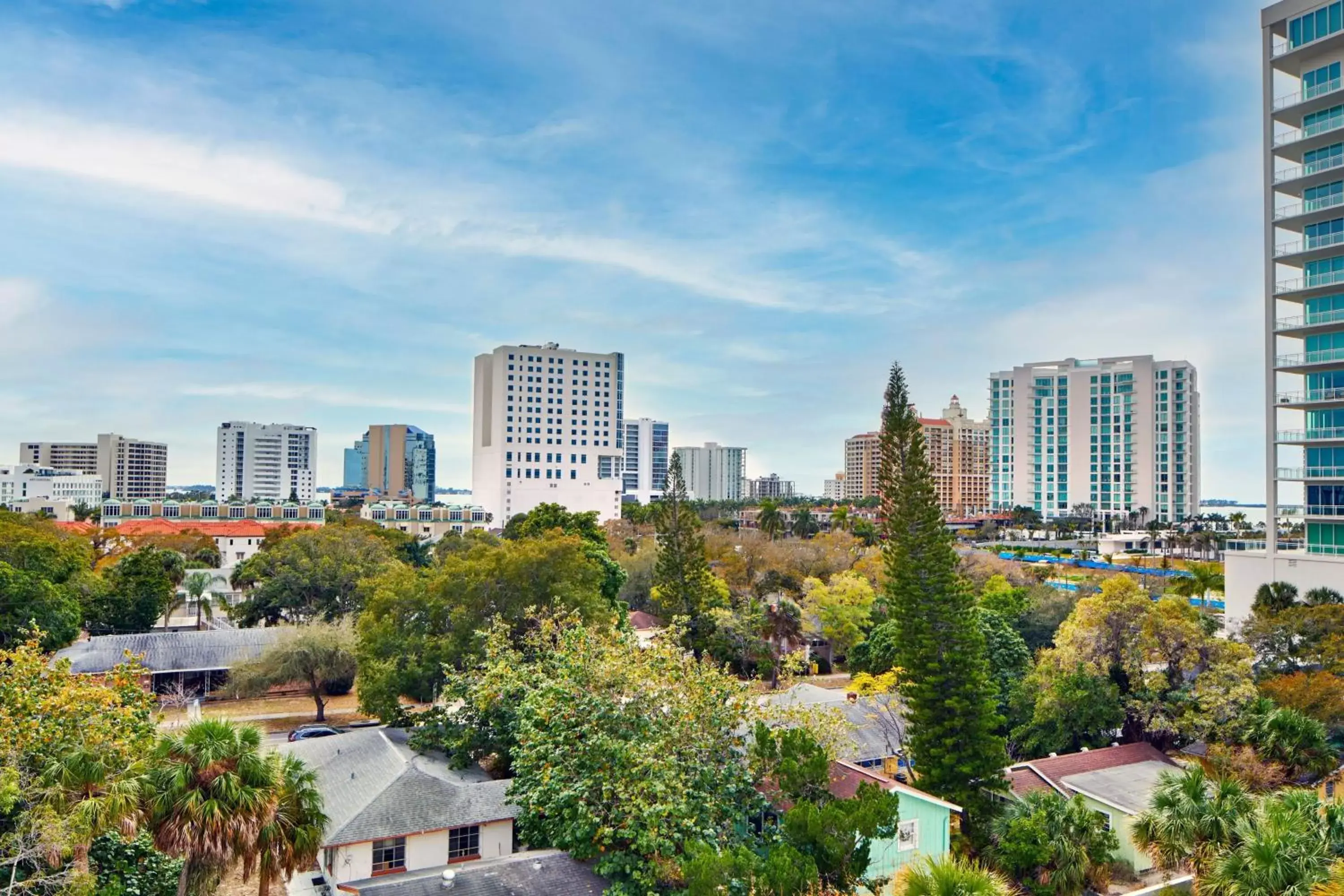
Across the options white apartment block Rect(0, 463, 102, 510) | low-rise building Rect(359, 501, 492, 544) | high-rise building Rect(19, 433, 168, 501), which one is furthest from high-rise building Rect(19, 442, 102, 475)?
low-rise building Rect(359, 501, 492, 544)

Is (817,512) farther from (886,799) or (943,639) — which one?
(886,799)

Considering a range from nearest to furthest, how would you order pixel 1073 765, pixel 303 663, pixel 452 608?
pixel 1073 765
pixel 452 608
pixel 303 663

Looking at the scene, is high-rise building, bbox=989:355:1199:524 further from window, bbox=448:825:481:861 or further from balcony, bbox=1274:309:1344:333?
window, bbox=448:825:481:861

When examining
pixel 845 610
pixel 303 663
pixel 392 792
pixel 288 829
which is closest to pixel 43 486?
pixel 303 663

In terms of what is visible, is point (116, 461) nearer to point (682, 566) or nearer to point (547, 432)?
point (547, 432)

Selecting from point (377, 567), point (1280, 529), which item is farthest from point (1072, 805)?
point (377, 567)
